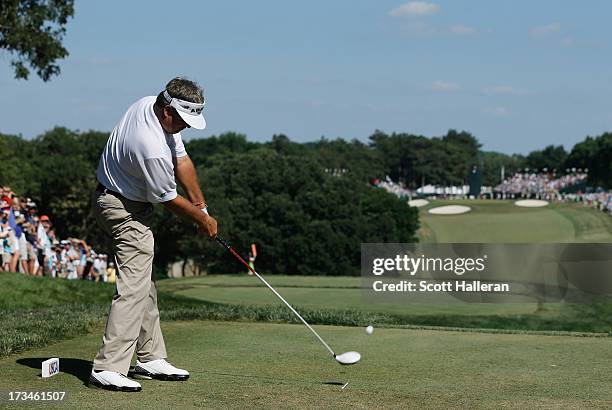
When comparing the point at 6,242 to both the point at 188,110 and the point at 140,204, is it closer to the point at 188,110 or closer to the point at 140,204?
the point at 140,204

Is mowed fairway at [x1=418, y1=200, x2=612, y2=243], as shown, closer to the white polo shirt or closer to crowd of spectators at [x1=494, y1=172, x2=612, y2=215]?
crowd of spectators at [x1=494, y1=172, x2=612, y2=215]

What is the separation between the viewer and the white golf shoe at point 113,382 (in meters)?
6.59

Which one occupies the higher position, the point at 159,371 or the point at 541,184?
the point at 159,371

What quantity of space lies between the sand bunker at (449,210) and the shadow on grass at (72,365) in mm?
108032

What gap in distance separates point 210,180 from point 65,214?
59.6ft

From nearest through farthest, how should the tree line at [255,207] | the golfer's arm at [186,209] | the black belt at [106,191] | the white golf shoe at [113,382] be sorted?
the white golf shoe at [113,382] → the golfer's arm at [186,209] → the black belt at [106,191] → the tree line at [255,207]

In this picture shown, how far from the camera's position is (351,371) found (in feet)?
25.0

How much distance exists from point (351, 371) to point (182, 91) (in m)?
2.67

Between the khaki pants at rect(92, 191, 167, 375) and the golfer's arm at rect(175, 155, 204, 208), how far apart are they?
0.36 m

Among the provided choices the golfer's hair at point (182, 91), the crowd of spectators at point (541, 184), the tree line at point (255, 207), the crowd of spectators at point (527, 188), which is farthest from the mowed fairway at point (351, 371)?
the crowd of spectators at point (541, 184)

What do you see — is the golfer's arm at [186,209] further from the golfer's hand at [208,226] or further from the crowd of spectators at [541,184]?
the crowd of spectators at [541,184]

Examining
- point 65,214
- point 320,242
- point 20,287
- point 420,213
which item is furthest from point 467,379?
point 420,213

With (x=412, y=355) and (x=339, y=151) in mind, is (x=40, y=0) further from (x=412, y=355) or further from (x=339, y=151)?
(x=339, y=151)

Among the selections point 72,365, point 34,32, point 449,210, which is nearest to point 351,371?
point 72,365
